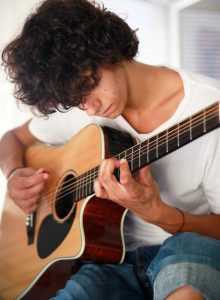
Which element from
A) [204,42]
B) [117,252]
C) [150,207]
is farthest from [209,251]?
[204,42]

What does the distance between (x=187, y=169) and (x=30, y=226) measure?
447 mm

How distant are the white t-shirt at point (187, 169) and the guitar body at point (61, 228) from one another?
83mm

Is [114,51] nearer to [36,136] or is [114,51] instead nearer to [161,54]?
[36,136]

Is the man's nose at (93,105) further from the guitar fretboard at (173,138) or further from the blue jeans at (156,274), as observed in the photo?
the blue jeans at (156,274)

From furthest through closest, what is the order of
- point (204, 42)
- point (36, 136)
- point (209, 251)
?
point (204, 42)
point (36, 136)
point (209, 251)

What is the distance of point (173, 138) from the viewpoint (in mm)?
666

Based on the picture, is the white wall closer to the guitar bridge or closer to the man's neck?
the guitar bridge

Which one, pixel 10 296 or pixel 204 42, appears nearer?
pixel 10 296

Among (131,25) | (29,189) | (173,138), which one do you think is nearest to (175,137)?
(173,138)

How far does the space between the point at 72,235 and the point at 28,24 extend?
18.3 inches

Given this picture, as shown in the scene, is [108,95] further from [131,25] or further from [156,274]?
[131,25]

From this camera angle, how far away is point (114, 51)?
0.84 metres

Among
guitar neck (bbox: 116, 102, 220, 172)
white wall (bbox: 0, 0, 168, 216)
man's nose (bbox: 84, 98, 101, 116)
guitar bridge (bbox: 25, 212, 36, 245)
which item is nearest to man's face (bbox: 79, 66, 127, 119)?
man's nose (bbox: 84, 98, 101, 116)

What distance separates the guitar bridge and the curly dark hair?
0.34m
